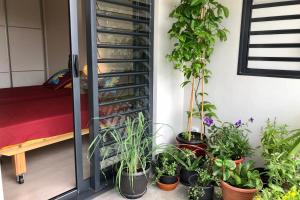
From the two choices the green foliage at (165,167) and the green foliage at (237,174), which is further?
the green foliage at (165,167)

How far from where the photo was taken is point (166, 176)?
7.02 ft

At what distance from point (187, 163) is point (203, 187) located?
33 cm

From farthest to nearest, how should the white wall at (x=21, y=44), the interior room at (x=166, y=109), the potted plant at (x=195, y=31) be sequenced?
the white wall at (x=21, y=44) → the potted plant at (x=195, y=31) → the interior room at (x=166, y=109)

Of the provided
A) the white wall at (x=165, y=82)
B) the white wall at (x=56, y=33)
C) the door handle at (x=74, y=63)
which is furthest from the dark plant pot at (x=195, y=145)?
the white wall at (x=56, y=33)

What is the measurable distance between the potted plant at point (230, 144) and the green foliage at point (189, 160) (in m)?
0.15

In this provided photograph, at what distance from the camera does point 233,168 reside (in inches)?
70.4

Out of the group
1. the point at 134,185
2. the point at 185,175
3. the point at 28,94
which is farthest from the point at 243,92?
the point at 28,94

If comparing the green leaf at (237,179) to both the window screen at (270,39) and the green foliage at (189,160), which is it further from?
the window screen at (270,39)

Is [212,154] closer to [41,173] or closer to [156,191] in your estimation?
[156,191]

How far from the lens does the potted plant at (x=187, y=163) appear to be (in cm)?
218

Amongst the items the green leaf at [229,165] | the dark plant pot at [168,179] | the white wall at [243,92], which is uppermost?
the white wall at [243,92]

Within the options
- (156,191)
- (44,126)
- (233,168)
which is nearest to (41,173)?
(44,126)

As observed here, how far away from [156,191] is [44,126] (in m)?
1.22

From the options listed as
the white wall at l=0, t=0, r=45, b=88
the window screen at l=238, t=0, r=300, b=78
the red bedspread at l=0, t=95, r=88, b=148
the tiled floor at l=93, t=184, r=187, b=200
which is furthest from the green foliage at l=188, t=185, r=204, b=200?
the white wall at l=0, t=0, r=45, b=88
